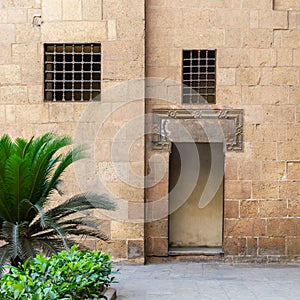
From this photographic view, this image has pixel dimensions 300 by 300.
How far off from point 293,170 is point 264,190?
2.10 ft

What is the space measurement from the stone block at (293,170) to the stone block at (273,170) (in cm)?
9

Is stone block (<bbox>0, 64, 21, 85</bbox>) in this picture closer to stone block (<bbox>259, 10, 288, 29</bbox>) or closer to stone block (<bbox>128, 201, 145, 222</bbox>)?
stone block (<bbox>128, 201, 145, 222</bbox>)

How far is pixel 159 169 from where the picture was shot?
1020 cm

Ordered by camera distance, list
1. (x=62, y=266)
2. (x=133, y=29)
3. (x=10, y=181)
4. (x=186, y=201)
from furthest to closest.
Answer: (x=186, y=201) → (x=133, y=29) → (x=10, y=181) → (x=62, y=266)

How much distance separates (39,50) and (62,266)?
535cm

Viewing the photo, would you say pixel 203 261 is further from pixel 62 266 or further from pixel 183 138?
pixel 62 266

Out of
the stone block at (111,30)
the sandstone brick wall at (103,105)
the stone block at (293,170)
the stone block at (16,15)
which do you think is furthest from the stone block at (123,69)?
the stone block at (293,170)

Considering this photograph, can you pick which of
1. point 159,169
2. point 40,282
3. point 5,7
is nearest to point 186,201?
point 159,169

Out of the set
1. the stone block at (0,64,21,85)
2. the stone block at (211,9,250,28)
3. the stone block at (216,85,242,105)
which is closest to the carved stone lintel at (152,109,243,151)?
the stone block at (216,85,242,105)

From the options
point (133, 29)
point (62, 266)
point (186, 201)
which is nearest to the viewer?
point (62, 266)

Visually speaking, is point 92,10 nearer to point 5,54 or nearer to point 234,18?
point 5,54

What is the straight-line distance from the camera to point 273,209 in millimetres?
10070

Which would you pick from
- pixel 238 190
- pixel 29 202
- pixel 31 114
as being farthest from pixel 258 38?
pixel 29 202

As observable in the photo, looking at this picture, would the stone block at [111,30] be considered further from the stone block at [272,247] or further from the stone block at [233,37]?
the stone block at [272,247]
